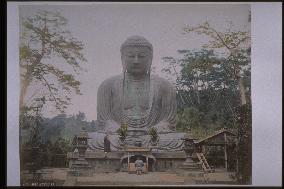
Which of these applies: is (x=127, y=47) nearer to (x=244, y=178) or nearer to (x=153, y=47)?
(x=153, y=47)

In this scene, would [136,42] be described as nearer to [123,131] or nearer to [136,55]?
[136,55]

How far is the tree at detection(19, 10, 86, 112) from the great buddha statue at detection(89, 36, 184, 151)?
17.3 inches

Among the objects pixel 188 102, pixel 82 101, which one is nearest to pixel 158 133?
pixel 188 102

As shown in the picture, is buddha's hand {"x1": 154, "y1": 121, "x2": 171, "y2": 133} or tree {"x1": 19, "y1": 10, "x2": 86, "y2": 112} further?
buddha's hand {"x1": 154, "y1": 121, "x2": 171, "y2": 133}

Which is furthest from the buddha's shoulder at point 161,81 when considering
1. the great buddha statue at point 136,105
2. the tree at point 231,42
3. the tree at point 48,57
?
the tree at point 48,57

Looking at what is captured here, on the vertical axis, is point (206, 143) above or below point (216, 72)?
below

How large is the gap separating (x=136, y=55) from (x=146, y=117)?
76 centimetres

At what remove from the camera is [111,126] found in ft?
19.5

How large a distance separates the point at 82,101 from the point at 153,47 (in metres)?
1.06

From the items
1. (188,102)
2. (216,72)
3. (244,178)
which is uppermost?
(216,72)

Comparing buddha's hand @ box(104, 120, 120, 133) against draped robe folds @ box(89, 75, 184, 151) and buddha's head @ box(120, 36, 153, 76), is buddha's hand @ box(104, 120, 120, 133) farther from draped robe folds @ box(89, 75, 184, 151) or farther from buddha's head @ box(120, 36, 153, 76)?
buddha's head @ box(120, 36, 153, 76)

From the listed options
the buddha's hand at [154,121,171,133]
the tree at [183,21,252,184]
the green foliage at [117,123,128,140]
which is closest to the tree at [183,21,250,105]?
the tree at [183,21,252,184]

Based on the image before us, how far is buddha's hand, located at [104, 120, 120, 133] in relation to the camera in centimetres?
593

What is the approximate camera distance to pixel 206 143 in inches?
233
